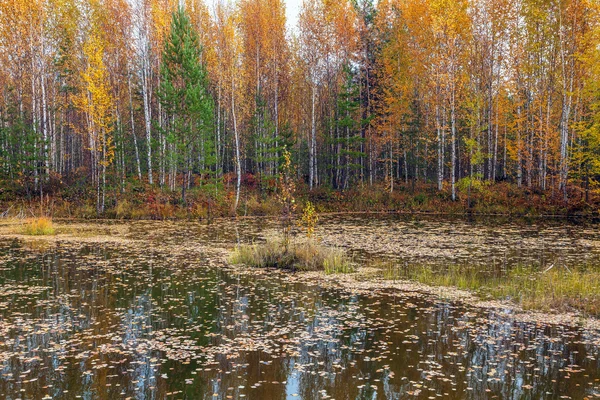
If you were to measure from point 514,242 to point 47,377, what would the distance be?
1760cm

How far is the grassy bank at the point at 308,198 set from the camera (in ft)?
94.7

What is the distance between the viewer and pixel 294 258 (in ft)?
48.7

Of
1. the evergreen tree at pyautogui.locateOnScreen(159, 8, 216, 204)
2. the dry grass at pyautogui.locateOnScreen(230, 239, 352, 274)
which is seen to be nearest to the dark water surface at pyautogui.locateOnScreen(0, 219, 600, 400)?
the dry grass at pyautogui.locateOnScreen(230, 239, 352, 274)

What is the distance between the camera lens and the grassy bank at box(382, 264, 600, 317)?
10.2 meters

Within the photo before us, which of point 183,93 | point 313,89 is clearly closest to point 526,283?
point 183,93

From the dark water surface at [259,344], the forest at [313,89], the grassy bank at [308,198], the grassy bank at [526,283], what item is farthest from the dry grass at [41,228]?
the grassy bank at [526,283]

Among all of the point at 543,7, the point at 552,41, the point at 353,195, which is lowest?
the point at 353,195

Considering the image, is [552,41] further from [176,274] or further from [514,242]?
[176,274]

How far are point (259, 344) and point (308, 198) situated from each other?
27041 millimetres

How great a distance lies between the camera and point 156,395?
6.13 meters

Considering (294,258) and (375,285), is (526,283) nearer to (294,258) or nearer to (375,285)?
(375,285)

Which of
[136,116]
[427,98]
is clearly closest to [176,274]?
[427,98]

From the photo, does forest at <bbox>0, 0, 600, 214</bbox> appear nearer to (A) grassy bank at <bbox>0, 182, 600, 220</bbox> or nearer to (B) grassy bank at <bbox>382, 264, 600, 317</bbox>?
(A) grassy bank at <bbox>0, 182, 600, 220</bbox>

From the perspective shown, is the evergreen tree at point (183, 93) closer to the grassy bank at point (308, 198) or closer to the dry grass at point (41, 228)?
the grassy bank at point (308, 198)
